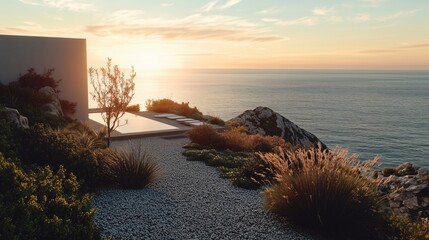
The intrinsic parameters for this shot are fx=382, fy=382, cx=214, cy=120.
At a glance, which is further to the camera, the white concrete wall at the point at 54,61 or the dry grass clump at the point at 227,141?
the white concrete wall at the point at 54,61

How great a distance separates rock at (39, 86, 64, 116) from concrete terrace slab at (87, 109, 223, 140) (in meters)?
1.28

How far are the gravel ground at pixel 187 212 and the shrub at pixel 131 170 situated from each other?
22 cm

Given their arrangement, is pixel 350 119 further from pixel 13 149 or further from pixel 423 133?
pixel 13 149

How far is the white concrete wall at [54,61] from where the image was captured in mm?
15070

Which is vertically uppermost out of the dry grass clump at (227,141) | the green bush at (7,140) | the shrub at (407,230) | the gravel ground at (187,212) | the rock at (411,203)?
the green bush at (7,140)

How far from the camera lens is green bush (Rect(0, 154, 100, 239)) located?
3.65m

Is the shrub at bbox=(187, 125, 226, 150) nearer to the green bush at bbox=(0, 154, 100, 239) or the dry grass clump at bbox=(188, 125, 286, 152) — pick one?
the dry grass clump at bbox=(188, 125, 286, 152)

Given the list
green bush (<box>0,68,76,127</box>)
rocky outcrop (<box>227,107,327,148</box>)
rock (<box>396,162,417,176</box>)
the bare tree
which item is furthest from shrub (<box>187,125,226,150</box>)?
rock (<box>396,162,417,176</box>)

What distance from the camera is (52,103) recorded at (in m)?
14.2

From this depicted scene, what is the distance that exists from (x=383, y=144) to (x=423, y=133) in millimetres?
10378

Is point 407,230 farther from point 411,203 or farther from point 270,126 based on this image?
point 270,126

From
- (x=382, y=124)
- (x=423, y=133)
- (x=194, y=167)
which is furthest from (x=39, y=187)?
(x=382, y=124)

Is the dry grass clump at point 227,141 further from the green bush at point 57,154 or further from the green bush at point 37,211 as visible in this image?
the green bush at point 37,211

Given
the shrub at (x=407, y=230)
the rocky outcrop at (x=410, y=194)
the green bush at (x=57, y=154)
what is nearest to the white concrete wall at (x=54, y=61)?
the green bush at (x=57, y=154)
